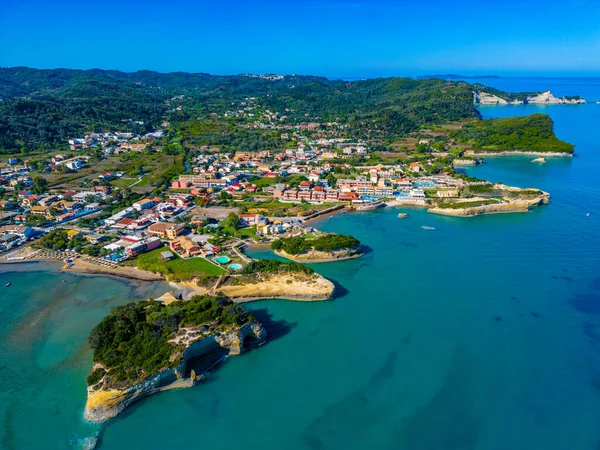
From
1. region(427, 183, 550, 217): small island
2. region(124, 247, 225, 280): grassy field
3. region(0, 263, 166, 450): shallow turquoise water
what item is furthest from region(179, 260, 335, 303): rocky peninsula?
region(427, 183, 550, 217): small island

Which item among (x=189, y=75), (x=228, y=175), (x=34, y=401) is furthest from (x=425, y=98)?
(x=189, y=75)

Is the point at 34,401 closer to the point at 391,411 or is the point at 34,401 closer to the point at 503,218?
the point at 391,411

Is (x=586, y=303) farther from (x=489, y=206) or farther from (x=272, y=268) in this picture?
(x=272, y=268)

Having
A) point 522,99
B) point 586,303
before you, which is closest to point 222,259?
point 586,303

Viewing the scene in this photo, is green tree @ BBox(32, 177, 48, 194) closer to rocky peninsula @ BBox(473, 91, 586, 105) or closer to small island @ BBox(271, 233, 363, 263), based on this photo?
small island @ BBox(271, 233, 363, 263)

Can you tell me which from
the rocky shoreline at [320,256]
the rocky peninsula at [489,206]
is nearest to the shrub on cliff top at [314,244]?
the rocky shoreline at [320,256]

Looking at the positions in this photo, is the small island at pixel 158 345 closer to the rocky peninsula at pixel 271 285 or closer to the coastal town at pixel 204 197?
the rocky peninsula at pixel 271 285

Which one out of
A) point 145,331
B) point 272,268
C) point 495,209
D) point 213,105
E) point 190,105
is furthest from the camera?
point 190,105
